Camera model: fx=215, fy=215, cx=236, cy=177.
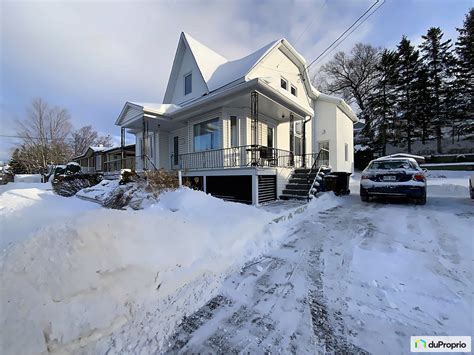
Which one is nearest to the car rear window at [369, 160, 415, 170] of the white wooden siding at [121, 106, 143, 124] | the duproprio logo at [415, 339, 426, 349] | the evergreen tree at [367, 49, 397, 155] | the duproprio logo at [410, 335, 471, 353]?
the duproprio logo at [410, 335, 471, 353]

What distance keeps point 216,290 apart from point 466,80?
36.2m

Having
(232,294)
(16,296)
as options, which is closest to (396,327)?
(232,294)

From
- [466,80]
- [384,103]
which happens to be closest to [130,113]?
[384,103]

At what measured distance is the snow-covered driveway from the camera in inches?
73.4

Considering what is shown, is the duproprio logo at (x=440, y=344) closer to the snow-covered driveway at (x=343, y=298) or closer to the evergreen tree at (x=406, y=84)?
the snow-covered driveway at (x=343, y=298)

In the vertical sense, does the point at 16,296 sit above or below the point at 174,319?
above

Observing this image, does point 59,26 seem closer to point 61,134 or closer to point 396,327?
point 396,327

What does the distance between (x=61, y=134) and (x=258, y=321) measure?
4229 centimetres

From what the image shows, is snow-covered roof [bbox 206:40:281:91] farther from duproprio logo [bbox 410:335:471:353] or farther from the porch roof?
duproprio logo [bbox 410:335:471:353]

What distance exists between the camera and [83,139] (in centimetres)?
4247

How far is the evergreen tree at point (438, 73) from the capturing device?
25266 mm

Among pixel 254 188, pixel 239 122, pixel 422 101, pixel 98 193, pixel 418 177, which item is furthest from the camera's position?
pixel 422 101

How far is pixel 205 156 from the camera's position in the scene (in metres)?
10.6

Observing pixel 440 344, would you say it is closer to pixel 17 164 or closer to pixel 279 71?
pixel 279 71
